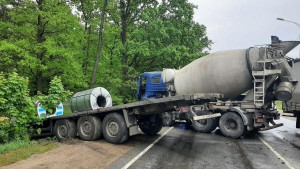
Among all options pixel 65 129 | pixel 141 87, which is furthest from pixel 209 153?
pixel 141 87

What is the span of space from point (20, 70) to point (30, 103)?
397 inches

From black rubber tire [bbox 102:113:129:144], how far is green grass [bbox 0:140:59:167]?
1881mm

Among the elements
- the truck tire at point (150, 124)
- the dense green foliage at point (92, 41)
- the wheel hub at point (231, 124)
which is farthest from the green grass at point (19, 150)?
the dense green foliage at point (92, 41)

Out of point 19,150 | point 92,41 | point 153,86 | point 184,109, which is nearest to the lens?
point 19,150

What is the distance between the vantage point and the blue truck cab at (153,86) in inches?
615

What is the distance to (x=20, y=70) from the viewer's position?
1875 cm

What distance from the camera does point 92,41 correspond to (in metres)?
24.9

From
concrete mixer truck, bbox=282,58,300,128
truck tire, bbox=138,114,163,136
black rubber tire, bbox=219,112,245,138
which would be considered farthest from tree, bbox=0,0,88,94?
concrete mixer truck, bbox=282,58,300,128

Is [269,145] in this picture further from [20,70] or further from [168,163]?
[20,70]

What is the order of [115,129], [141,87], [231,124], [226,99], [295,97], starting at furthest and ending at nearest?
[141,87], [226,99], [295,97], [231,124], [115,129]

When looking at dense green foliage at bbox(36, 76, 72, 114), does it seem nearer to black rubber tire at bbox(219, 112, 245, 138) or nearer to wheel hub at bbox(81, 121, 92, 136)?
wheel hub at bbox(81, 121, 92, 136)

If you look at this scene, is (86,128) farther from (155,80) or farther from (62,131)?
(155,80)

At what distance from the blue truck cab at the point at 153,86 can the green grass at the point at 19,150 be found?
24.3 ft

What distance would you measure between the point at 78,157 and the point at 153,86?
856 cm
